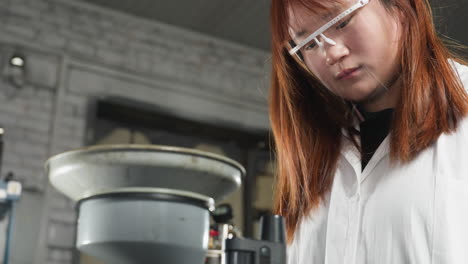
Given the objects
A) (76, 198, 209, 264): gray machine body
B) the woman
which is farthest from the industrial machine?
the woman

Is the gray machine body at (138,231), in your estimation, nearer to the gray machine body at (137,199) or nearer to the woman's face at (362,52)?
the gray machine body at (137,199)

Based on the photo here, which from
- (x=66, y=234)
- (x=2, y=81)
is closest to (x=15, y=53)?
(x=2, y=81)

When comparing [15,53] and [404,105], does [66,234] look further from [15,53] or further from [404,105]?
[404,105]

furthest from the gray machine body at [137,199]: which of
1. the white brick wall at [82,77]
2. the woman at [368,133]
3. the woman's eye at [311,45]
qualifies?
the white brick wall at [82,77]

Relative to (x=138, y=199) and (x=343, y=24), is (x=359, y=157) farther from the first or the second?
(x=138, y=199)

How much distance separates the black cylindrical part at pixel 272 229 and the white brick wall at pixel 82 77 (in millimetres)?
3464

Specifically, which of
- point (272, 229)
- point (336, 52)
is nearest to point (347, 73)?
point (336, 52)

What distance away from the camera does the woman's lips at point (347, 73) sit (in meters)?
0.84

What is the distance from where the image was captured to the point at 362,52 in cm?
84

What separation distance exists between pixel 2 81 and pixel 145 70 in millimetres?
1040

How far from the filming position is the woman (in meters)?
0.76

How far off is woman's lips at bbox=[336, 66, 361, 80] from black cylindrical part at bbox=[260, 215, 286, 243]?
1.04 feet

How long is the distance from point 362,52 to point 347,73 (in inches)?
1.4

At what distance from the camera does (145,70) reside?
4520mm
